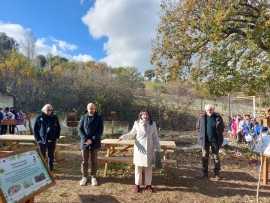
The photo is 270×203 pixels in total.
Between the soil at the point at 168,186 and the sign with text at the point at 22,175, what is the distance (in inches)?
45.0

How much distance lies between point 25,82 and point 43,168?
15731 millimetres

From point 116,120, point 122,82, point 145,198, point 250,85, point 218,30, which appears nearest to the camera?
point 145,198

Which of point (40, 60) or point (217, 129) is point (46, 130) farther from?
point (40, 60)

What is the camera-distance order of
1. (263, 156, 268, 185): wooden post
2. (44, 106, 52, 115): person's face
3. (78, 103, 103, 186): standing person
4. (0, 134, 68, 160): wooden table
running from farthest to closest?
1. (0, 134, 68, 160): wooden table
2. (44, 106, 52, 115): person's face
3. (263, 156, 268, 185): wooden post
4. (78, 103, 103, 186): standing person

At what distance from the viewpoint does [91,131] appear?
6.51 meters

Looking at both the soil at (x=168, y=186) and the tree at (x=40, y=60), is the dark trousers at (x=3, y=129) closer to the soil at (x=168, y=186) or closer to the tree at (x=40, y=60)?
the soil at (x=168, y=186)

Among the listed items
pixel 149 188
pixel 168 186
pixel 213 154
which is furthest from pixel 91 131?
pixel 213 154

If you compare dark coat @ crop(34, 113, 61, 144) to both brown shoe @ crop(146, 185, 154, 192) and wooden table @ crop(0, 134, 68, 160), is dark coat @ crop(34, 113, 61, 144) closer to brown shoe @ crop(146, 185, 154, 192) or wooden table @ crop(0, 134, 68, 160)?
wooden table @ crop(0, 134, 68, 160)

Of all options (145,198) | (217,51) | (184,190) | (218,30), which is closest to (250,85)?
(217,51)

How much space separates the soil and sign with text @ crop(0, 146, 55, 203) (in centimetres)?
114

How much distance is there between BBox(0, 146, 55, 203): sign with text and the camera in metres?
3.86

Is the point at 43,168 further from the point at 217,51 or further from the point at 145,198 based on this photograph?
the point at 217,51

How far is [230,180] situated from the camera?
7125mm

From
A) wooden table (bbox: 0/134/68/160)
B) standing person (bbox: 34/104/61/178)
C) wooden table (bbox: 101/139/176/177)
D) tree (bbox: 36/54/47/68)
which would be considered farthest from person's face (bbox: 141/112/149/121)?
tree (bbox: 36/54/47/68)
